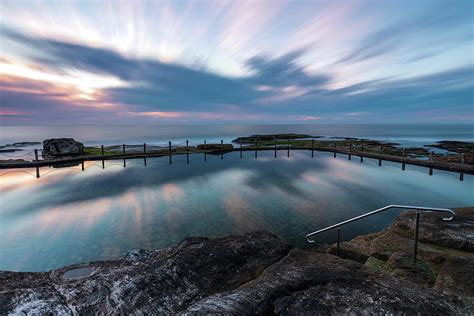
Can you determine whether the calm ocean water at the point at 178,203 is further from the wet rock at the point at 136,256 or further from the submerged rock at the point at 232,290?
the submerged rock at the point at 232,290

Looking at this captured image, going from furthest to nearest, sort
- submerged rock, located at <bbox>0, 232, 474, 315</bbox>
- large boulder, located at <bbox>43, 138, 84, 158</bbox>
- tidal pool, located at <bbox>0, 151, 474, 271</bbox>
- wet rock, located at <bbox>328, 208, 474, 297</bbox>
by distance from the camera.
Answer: large boulder, located at <bbox>43, 138, 84, 158</bbox>, tidal pool, located at <bbox>0, 151, 474, 271</bbox>, wet rock, located at <bbox>328, 208, 474, 297</bbox>, submerged rock, located at <bbox>0, 232, 474, 315</bbox>

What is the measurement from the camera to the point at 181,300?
3.56 m

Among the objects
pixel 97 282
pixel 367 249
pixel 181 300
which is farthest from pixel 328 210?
pixel 97 282

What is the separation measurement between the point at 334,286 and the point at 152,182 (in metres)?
16.0

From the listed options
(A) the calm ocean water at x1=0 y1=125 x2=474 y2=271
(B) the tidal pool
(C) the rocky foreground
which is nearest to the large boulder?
(A) the calm ocean water at x1=0 y1=125 x2=474 y2=271

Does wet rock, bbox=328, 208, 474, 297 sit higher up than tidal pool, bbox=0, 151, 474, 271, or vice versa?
wet rock, bbox=328, 208, 474, 297

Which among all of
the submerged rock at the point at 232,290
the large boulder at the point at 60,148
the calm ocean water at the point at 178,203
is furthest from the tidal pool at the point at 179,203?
the large boulder at the point at 60,148

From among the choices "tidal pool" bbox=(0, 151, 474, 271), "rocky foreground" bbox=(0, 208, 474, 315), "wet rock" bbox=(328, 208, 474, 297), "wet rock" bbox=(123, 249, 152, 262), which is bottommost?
"tidal pool" bbox=(0, 151, 474, 271)

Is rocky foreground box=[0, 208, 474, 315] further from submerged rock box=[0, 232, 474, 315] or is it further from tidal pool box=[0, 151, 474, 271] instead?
tidal pool box=[0, 151, 474, 271]

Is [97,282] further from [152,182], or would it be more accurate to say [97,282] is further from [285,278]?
[152,182]

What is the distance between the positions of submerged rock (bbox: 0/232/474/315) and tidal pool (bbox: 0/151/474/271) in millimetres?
4282

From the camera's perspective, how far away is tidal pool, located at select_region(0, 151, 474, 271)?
8664 mm

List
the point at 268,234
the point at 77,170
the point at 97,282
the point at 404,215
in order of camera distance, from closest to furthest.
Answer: the point at 97,282, the point at 268,234, the point at 404,215, the point at 77,170

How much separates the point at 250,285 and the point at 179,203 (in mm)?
9831
